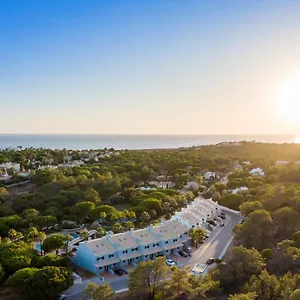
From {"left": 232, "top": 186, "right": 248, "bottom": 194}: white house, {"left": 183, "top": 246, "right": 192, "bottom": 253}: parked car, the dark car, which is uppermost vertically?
{"left": 232, "top": 186, "right": 248, "bottom": 194}: white house

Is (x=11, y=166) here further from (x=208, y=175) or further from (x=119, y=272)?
(x=119, y=272)

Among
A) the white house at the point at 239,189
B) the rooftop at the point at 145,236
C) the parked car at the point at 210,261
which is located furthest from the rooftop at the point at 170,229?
the white house at the point at 239,189

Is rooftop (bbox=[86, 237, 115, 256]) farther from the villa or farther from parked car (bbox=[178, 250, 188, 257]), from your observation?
parked car (bbox=[178, 250, 188, 257])

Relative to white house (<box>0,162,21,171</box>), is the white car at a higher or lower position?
lower

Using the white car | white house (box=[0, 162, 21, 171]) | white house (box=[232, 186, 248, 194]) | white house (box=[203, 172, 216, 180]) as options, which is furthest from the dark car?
white house (box=[0, 162, 21, 171])

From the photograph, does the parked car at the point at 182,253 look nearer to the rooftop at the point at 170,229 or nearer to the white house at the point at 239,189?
the rooftop at the point at 170,229

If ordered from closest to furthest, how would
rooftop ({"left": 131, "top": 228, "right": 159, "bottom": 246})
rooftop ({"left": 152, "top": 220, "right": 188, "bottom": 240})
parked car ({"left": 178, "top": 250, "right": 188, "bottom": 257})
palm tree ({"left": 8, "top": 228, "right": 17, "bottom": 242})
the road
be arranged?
1. the road
2. rooftop ({"left": 131, "top": 228, "right": 159, "bottom": 246})
3. parked car ({"left": 178, "top": 250, "right": 188, "bottom": 257})
4. palm tree ({"left": 8, "top": 228, "right": 17, "bottom": 242})
5. rooftop ({"left": 152, "top": 220, "right": 188, "bottom": 240})

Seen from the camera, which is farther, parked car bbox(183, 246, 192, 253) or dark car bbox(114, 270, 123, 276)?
parked car bbox(183, 246, 192, 253)

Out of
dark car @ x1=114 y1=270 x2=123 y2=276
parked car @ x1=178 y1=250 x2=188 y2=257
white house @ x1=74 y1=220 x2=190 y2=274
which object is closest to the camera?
dark car @ x1=114 y1=270 x2=123 y2=276

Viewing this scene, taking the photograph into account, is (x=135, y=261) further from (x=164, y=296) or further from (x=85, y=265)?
(x=164, y=296)
